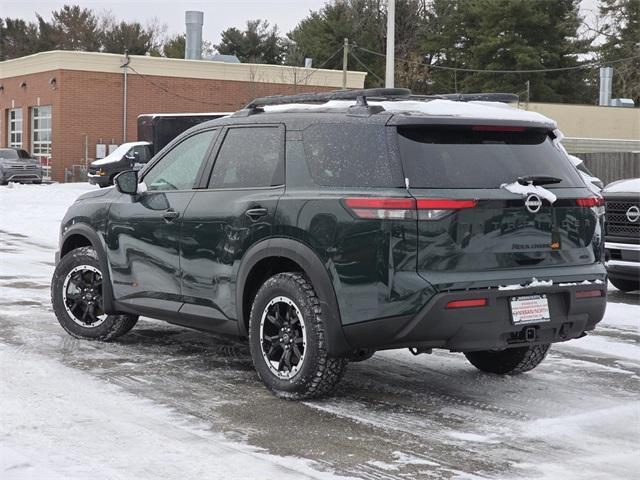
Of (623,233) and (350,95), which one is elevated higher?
(350,95)

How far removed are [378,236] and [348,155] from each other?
660mm

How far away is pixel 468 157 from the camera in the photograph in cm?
619

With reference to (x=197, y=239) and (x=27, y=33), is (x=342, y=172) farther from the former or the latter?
(x=27, y=33)

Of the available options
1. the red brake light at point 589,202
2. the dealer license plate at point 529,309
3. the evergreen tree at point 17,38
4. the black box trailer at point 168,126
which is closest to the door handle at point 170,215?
the dealer license plate at point 529,309

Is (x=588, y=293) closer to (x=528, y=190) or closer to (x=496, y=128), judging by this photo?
(x=528, y=190)

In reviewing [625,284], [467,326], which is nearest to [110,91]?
[625,284]

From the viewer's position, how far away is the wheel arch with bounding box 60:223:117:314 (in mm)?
8086

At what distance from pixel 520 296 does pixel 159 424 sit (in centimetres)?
221

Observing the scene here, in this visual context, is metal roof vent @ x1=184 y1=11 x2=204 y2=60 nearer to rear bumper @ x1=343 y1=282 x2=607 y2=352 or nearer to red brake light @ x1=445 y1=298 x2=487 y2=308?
rear bumper @ x1=343 y1=282 x2=607 y2=352

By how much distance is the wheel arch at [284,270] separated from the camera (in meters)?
6.14

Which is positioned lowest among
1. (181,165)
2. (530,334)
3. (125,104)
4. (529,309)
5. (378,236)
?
(530,334)

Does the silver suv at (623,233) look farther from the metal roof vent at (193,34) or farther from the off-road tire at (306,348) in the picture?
the metal roof vent at (193,34)


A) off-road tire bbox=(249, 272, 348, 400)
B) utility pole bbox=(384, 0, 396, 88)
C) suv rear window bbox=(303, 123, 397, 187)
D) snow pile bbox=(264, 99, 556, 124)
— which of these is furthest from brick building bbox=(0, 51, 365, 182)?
off-road tire bbox=(249, 272, 348, 400)

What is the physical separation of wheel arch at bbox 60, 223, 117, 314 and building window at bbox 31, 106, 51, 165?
4068cm
